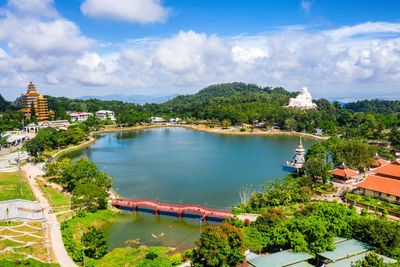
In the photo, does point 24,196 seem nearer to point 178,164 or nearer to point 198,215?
point 198,215

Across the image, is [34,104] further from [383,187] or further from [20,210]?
[383,187]

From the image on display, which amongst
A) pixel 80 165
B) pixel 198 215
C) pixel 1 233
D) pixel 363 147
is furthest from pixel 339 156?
pixel 1 233

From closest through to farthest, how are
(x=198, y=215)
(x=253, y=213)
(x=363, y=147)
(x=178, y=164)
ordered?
(x=253, y=213) → (x=198, y=215) → (x=363, y=147) → (x=178, y=164)

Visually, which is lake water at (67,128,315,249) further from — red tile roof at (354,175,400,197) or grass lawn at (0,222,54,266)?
red tile roof at (354,175,400,197)

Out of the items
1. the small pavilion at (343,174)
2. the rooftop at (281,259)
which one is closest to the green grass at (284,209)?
the rooftop at (281,259)

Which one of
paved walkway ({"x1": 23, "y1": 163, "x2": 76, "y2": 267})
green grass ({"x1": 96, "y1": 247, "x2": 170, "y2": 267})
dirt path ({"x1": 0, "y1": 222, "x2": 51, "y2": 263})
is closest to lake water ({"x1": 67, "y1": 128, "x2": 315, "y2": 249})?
green grass ({"x1": 96, "y1": 247, "x2": 170, "y2": 267})

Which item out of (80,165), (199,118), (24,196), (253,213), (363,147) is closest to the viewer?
(253,213)

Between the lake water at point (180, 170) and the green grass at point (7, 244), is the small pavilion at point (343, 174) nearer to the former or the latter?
the lake water at point (180, 170)
